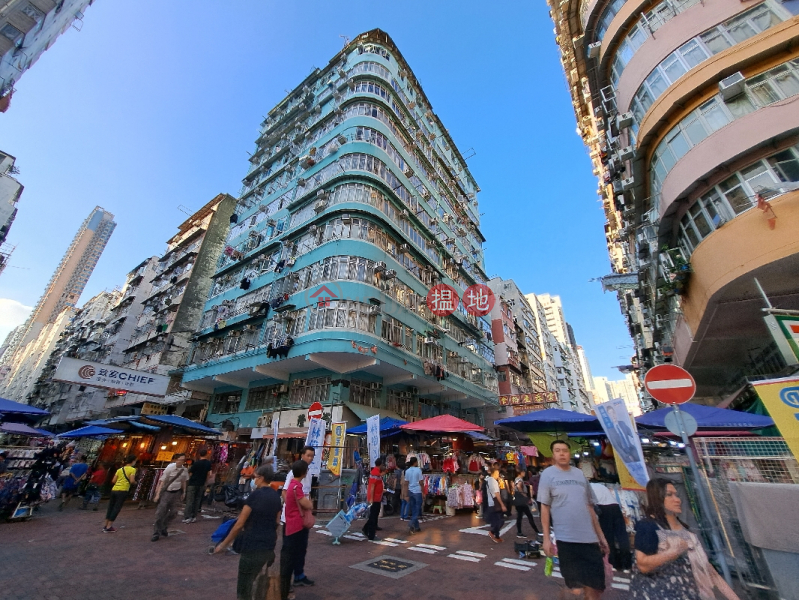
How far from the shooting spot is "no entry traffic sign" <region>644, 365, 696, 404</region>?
5012 millimetres

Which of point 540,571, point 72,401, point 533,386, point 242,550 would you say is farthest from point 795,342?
point 72,401

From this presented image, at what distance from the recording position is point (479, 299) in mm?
19578

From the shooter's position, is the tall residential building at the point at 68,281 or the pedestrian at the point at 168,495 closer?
the pedestrian at the point at 168,495

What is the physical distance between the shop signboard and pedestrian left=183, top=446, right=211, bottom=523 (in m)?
10.8

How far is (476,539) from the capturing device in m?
8.34

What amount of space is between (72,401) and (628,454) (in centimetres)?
4946

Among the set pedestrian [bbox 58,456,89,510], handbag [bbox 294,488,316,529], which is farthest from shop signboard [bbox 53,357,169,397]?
handbag [bbox 294,488,316,529]

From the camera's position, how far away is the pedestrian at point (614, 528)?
17.4 feet

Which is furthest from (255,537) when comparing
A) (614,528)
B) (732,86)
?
(732,86)

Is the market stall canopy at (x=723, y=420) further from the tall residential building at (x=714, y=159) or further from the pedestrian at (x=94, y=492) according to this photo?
the pedestrian at (x=94, y=492)

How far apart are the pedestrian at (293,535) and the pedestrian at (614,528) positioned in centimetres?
439

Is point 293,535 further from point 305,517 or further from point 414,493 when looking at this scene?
point 414,493

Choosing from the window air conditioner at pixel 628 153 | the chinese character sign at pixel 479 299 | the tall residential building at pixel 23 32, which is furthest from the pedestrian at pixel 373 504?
the tall residential building at pixel 23 32

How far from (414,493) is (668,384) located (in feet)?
22.2
